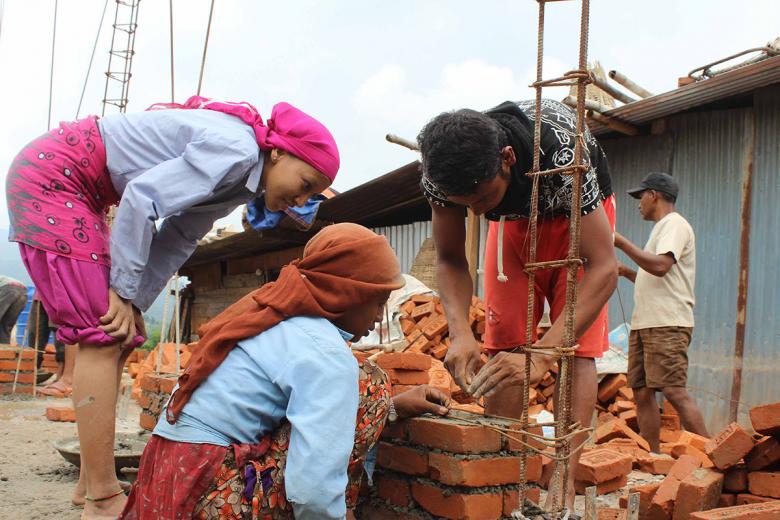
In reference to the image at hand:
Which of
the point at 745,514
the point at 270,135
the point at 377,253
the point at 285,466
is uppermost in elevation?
the point at 270,135

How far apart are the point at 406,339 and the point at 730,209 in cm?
331

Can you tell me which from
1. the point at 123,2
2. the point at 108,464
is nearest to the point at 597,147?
the point at 108,464

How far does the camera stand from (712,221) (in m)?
6.13

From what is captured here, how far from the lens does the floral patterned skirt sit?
2002 millimetres

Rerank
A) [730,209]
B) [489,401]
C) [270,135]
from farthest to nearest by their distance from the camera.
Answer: [730,209] < [489,401] < [270,135]

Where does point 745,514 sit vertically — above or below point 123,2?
below

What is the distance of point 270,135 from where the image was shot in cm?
270

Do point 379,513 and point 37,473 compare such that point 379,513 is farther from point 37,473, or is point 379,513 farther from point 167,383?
point 37,473

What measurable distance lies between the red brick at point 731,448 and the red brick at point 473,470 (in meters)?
1.13

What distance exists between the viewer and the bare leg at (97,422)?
2502mm

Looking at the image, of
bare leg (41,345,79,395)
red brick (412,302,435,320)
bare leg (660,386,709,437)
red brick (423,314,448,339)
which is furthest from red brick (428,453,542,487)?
bare leg (41,345,79,395)

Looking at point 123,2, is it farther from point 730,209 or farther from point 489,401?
point 489,401

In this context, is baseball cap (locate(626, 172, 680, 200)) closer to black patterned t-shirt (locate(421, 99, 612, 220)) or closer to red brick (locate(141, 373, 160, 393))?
black patterned t-shirt (locate(421, 99, 612, 220))

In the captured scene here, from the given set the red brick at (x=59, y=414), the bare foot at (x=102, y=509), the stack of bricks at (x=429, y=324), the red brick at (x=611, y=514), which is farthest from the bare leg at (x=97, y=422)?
the stack of bricks at (x=429, y=324)
